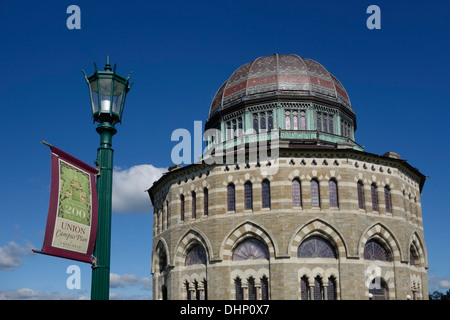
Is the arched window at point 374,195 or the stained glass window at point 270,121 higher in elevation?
the stained glass window at point 270,121

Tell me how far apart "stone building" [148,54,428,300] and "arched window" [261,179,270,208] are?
71 millimetres

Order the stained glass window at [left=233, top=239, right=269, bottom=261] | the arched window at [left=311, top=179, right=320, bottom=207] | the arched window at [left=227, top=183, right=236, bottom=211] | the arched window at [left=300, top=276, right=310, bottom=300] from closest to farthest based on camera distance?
the arched window at [left=300, top=276, right=310, bottom=300] < the stained glass window at [left=233, top=239, right=269, bottom=261] < the arched window at [left=311, top=179, right=320, bottom=207] < the arched window at [left=227, top=183, right=236, bottom=211]

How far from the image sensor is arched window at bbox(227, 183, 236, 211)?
3662 centimetres

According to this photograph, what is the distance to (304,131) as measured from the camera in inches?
1607

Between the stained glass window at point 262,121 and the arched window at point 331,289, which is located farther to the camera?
the stained glass window at point 262,121

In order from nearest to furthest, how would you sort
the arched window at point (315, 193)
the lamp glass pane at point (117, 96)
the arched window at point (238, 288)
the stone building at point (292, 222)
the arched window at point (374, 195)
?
1. the lamp glass pane at point (117, 96)
2. the stone building at point (292, 222)
3. the arched window at point (238, 288)
4. the arched window at point (315, 193)
5. the arched window at point (374, 195)

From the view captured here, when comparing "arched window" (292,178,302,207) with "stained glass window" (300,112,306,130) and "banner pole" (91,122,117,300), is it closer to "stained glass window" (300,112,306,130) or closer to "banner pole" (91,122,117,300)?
"stained glass window" (300,112,306,130)

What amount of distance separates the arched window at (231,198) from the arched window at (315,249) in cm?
551

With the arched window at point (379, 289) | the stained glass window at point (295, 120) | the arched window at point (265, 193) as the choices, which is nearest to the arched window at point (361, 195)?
the arched window at point (379, 289)

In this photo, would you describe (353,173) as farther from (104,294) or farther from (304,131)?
(104,294)

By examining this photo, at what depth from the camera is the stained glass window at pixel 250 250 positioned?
35.3m

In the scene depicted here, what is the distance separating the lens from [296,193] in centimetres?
3581

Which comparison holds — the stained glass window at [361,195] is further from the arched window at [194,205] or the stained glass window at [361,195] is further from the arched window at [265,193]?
the arched window at [194,205]

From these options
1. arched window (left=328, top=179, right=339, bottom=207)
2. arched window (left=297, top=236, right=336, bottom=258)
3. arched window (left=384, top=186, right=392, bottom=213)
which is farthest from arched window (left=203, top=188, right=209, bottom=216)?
arched window (left=384, top=186, right=392, bottom=213)
